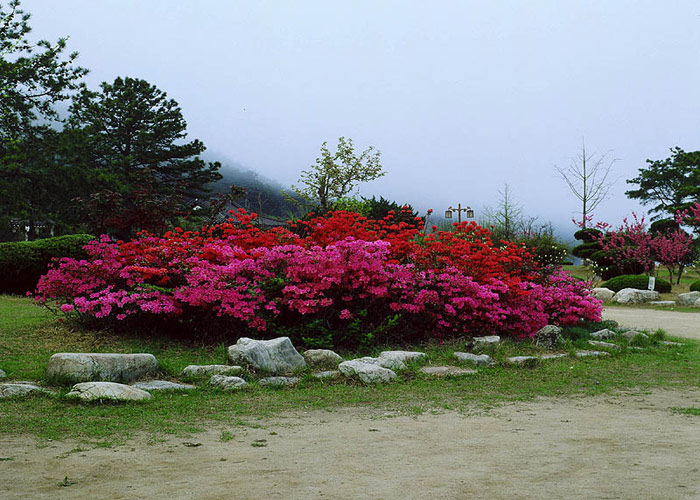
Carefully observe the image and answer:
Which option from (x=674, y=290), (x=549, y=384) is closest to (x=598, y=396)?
(x=549, y=384)

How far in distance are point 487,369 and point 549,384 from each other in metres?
0.77

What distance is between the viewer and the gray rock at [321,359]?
21.8 feet

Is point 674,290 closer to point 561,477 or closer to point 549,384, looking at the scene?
point 549,384

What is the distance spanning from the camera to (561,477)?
323 centimetres

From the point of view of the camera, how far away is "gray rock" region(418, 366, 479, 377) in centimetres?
643

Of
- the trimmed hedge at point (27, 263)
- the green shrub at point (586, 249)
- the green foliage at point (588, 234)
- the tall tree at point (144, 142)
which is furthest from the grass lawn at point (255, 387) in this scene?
the tall tree at point (144, 142)

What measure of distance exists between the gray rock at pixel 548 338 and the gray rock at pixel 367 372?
304cm

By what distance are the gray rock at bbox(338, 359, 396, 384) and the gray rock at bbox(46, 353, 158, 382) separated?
1979mm

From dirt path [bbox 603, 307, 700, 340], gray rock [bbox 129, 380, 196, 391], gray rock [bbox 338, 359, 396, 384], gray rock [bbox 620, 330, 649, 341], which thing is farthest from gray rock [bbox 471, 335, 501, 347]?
dirt path [bbox 603, 307, 700, 340]

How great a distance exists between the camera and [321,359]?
668 centimetres

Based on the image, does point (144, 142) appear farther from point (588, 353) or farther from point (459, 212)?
point (588, 353)

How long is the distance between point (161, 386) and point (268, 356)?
1165 millimetres

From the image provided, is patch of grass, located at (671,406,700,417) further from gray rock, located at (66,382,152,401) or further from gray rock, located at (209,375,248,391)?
gray rock, located at (66,382,152,401)

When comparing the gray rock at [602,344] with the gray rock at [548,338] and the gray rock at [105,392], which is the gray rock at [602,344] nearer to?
the gray rock at [548,338]
